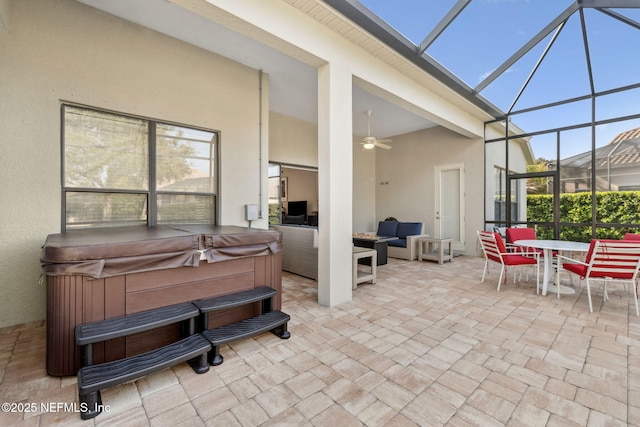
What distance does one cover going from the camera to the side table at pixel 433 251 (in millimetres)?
6008

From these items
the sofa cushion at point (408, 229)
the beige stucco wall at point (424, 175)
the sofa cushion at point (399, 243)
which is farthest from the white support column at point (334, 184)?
the beige stucco wall at point (424, 175)

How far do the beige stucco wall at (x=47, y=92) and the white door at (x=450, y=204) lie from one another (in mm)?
6597

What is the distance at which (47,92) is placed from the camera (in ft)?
9.79

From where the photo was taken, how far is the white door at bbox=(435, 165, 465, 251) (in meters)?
7.39

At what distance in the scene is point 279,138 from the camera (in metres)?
6.59

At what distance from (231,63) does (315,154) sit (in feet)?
11.0

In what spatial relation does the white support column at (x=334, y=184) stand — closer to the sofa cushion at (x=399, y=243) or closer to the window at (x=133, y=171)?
the window at (x=133, y=171)

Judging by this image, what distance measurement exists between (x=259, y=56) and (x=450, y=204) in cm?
606

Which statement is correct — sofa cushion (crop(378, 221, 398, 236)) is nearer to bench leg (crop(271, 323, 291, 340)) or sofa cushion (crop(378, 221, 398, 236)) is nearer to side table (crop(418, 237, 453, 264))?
side table (crop(418, 237, 453, 264))

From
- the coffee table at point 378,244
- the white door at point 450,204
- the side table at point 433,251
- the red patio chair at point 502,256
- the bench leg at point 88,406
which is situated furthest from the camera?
the white door at point 450,204

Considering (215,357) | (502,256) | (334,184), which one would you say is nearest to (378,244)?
(502,256)

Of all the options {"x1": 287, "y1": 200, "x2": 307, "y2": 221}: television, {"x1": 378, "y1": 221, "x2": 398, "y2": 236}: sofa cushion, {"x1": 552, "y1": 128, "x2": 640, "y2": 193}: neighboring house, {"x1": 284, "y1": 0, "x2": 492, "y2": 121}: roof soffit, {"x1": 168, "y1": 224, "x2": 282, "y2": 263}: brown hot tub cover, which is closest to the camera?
{"x1": 168, "y1": 224, "x2": 282, "y2": 263}: brown hot tub cover

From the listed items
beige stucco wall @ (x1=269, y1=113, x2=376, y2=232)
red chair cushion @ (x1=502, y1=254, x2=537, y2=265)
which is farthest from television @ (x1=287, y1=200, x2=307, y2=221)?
red chair cushion @ (x1=502, y1=254, x2=537, y2=265)

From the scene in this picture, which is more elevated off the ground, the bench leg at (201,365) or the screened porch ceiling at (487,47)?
the screened porch ceiling at (487,47)
